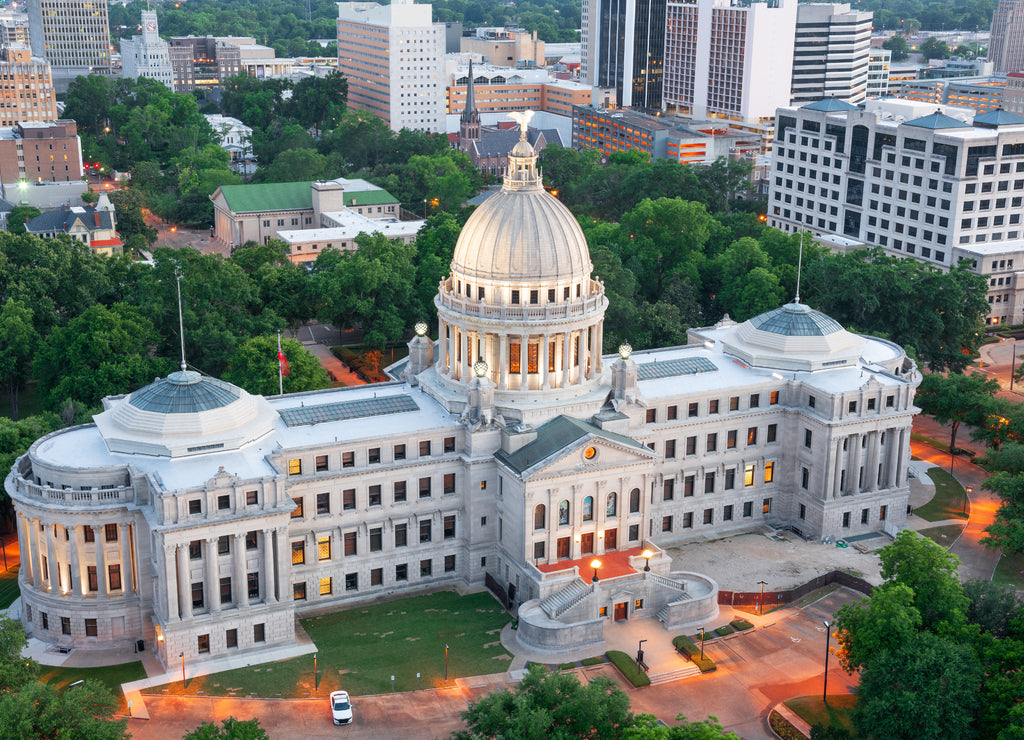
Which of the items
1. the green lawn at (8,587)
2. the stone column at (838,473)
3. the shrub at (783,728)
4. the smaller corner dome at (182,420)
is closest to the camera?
the shrub at (783,728)

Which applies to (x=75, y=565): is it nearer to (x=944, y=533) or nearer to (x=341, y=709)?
(x=341, y=709)

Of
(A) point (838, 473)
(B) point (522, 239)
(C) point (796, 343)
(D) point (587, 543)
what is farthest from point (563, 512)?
(C) point (796, 343)

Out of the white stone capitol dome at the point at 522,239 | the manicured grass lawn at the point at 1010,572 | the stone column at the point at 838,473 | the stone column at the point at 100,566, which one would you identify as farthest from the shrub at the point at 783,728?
the stone column at the point at 100,566

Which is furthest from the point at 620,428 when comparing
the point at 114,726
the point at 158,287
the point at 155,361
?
the point at 158,287

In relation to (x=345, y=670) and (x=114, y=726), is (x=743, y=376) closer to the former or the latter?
(x=345, y=670)

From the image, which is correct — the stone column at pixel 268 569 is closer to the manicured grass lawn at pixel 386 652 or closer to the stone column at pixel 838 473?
the manicured grass lawn at pixel 386 652

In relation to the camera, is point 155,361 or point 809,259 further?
point 809,259
